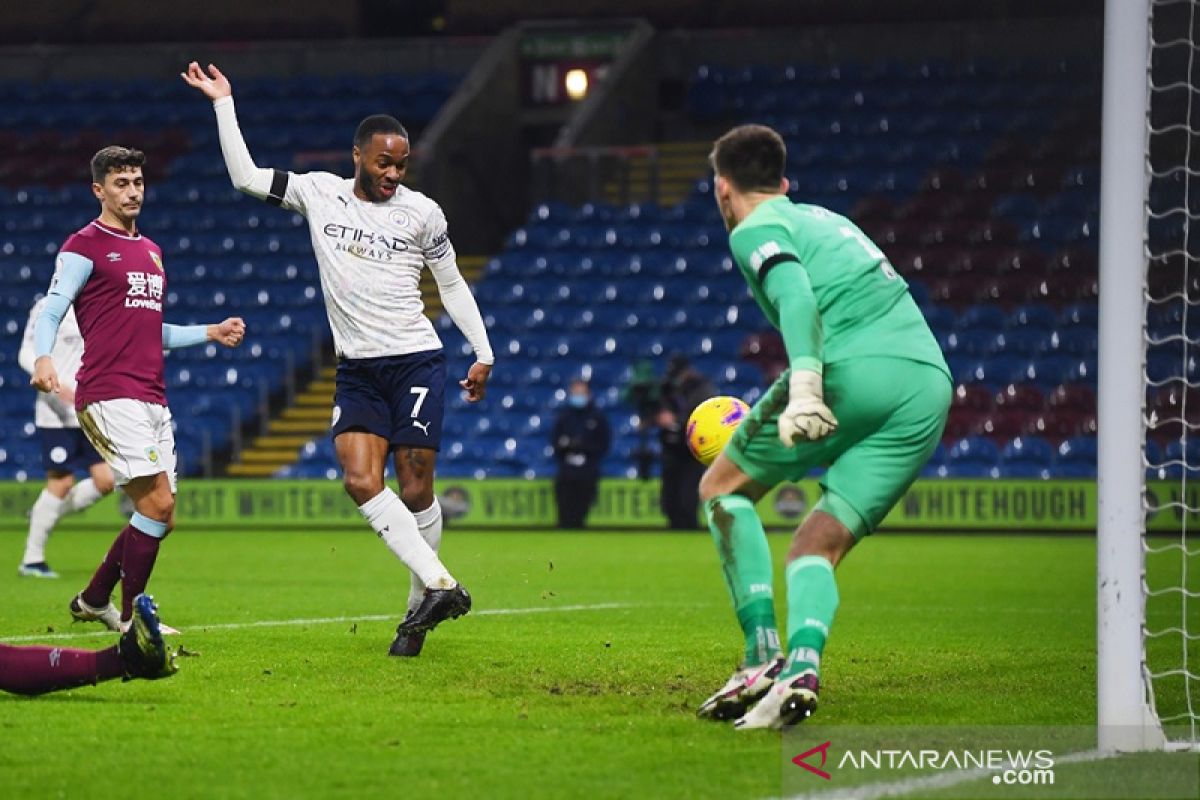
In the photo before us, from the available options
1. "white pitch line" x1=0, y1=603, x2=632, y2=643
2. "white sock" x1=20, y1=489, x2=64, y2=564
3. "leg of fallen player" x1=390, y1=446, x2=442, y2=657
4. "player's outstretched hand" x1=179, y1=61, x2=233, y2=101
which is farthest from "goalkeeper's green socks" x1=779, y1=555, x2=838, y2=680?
"white sock" x1=20, y1=489, x2=64, y2=564

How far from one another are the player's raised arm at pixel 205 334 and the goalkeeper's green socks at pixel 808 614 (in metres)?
3.35

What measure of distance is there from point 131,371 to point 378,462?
1.22 metres

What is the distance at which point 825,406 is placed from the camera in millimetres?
5605

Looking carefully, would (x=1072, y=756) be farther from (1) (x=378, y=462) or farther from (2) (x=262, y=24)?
(2) (x=262, y=24)

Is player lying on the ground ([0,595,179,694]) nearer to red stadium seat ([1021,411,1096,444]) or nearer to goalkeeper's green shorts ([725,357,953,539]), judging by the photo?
goalkeeper's green shorts ([725,357,953,539])

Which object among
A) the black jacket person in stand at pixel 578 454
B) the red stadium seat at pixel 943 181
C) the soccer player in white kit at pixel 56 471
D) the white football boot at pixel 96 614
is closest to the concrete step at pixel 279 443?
the black jacket person in stand at pixel 578 454

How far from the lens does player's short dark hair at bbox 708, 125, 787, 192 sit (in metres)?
5.98

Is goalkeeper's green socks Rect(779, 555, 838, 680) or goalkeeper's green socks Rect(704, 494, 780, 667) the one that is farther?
goalkeeper's green socks Rect(704, 494, 780, 667)

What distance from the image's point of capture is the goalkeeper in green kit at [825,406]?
575 cm

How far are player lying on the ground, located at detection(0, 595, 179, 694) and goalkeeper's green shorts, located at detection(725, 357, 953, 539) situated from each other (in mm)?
2207

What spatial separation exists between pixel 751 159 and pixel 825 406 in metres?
0.94

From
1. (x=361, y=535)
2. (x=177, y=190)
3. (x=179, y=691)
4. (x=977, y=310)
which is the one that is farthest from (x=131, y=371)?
(x=177, y=190)

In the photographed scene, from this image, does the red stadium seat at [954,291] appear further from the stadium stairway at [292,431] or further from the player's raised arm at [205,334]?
the player's raised arm at [205,334]

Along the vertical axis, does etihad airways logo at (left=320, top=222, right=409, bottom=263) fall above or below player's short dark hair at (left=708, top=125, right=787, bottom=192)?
below
